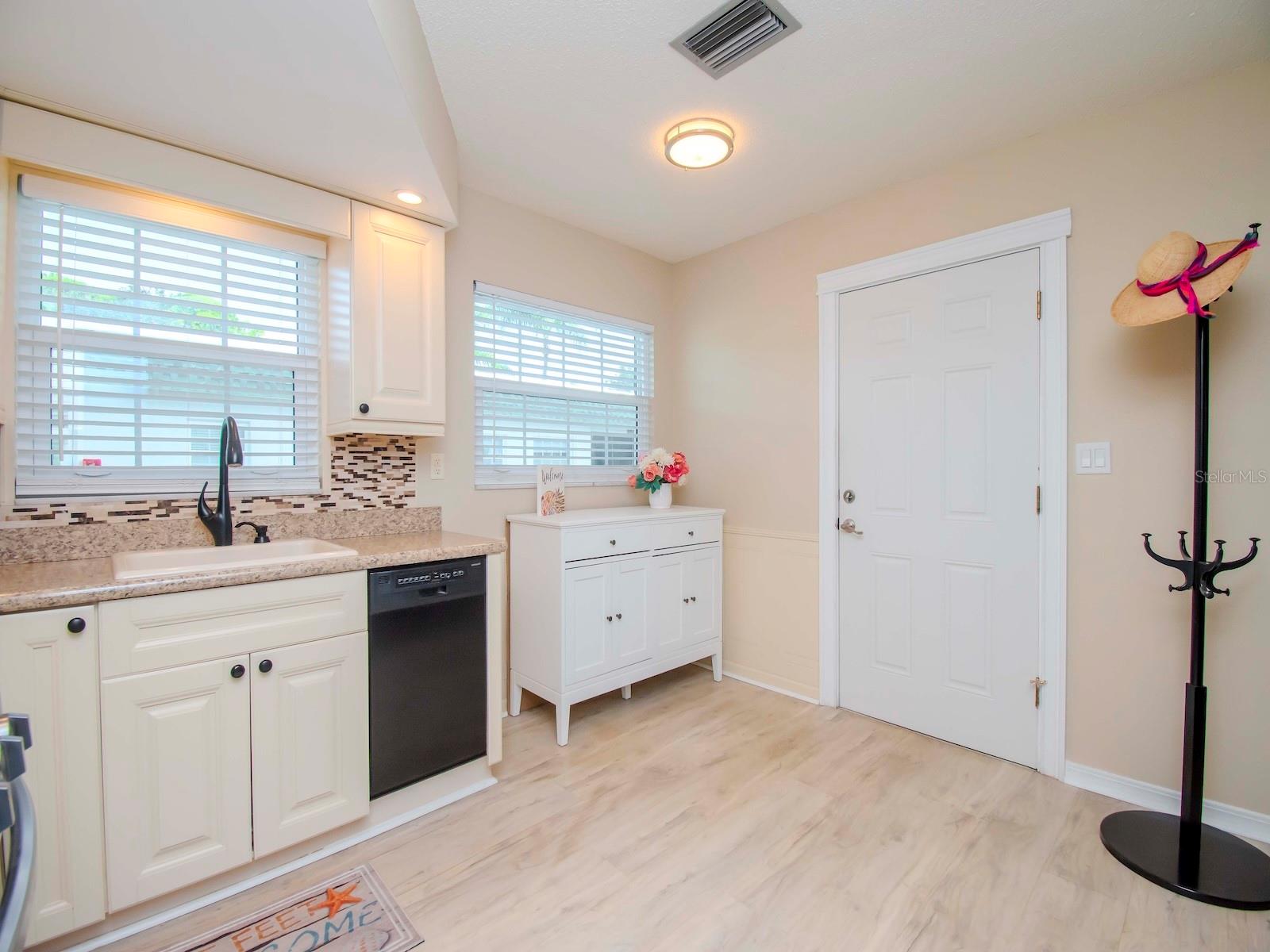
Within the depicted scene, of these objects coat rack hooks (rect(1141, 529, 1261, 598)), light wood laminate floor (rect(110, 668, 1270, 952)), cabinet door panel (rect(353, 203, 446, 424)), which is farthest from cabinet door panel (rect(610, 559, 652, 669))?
coat rack hooks (rect(1141, 529, 1261, 598))

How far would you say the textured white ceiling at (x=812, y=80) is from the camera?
1712 millimetres

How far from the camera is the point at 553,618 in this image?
2.59 metres

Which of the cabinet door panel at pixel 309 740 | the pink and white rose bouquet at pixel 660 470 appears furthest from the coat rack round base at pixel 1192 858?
the cabinet door panel at pixel 309 740

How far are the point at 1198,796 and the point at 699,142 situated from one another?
8.91 ft

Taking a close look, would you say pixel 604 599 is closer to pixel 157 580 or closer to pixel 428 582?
pixel 428 582

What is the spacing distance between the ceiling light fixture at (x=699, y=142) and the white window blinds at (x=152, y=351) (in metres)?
1.50

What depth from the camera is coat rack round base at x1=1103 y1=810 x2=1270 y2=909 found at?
163cm

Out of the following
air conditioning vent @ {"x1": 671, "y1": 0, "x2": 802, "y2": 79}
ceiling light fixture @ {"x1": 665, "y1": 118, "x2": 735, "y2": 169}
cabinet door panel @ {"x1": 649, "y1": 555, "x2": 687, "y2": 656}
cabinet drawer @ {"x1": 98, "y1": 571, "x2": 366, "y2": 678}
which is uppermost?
air conditioning vent @ {"x1": 671, "y1": 0, "x2": 802, "y2": 79}

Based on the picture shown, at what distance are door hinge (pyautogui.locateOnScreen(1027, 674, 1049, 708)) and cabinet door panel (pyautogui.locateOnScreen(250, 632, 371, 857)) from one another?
8.14 ft

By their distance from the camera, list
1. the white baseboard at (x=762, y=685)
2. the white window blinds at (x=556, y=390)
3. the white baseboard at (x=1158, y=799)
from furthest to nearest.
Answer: the white baseboard at (x=762, y=685) < the white window blinds at (x=556, y=390) < the white baseboard at (x=1158, y=799)

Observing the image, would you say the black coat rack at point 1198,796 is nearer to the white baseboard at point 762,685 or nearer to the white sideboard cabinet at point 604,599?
the white baseboard at point 762,685

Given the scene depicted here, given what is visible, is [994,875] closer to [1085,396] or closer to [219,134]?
[1085,396]

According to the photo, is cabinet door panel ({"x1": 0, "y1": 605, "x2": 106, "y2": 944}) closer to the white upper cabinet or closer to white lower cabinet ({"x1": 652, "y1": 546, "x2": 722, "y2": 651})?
the white upper cabinet

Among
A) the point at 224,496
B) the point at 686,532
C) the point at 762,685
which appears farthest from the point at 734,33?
the point at 762,685
